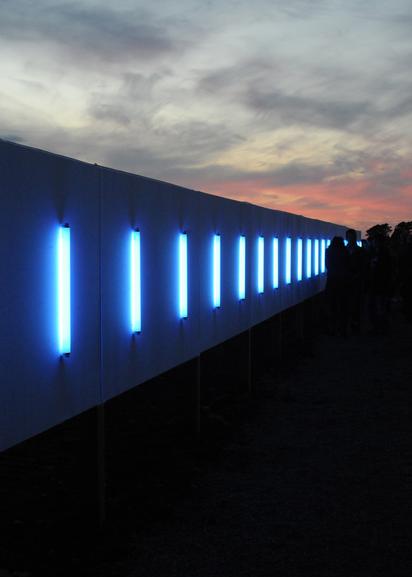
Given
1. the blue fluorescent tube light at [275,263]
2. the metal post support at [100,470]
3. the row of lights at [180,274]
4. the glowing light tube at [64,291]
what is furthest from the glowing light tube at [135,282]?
the blue fluorescent tube light at [275,263]

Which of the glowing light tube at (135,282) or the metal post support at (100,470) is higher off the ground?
the glowing light tube at (135,282)

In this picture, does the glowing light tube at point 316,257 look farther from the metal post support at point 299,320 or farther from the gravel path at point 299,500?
the gravel path at point 299,500

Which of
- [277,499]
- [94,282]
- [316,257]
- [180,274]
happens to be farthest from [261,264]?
[316,257]

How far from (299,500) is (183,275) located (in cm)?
258

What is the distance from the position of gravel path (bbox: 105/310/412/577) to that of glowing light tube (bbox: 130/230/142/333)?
4.91 ft

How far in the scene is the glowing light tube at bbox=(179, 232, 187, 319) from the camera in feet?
25.3

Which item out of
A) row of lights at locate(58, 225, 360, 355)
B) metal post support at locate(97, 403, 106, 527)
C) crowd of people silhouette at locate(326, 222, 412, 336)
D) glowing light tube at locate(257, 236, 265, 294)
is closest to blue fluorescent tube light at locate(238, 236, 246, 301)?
row of lights at locate(58, 225, 360, 355)

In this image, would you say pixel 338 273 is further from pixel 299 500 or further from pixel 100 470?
pixel 100 470

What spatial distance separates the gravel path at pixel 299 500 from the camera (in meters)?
5.01

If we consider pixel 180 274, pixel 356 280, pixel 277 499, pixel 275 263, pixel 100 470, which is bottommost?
pixel 277 499

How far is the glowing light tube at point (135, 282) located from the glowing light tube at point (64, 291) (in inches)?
50.8

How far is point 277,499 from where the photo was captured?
6.32 metres

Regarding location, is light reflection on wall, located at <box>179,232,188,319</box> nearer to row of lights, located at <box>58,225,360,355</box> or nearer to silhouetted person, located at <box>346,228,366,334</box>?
row of lights, located at <box>58,225,360,355</box>

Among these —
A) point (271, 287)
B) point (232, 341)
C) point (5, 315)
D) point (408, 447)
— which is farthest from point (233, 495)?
point (271, 287)
